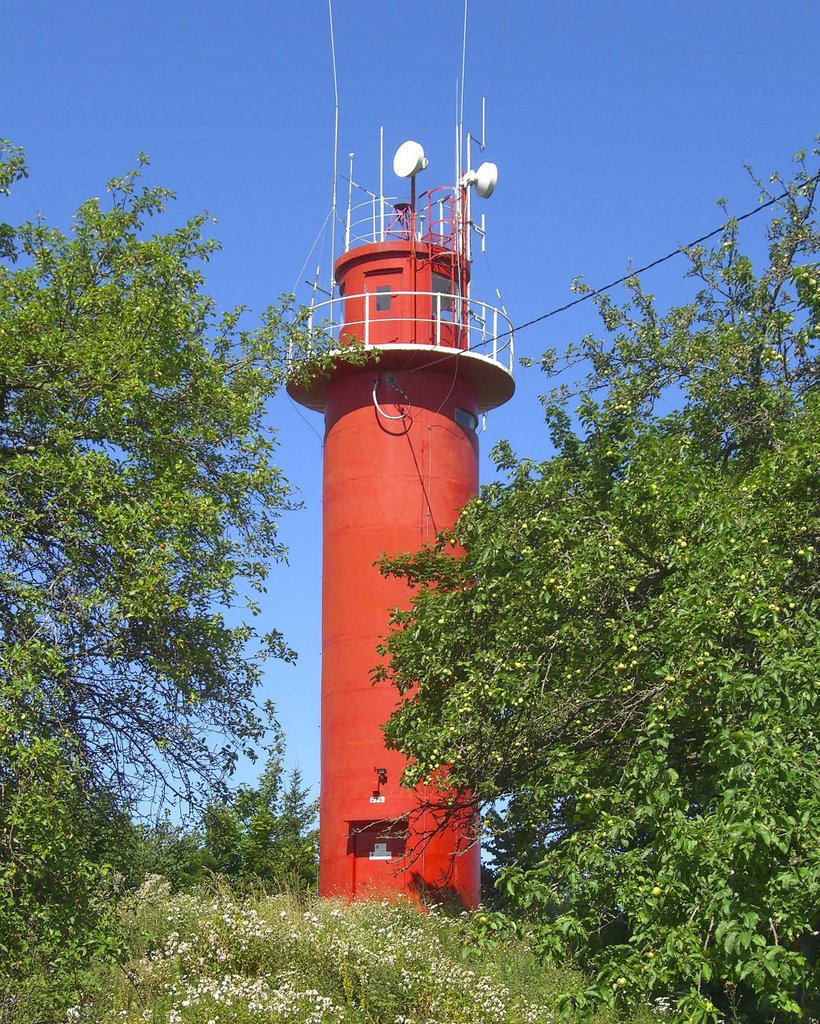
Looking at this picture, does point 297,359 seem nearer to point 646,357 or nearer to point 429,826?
point 646,357

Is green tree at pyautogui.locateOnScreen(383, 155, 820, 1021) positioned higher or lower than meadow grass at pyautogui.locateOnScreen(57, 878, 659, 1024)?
higher

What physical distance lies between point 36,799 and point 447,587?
31.4 ft

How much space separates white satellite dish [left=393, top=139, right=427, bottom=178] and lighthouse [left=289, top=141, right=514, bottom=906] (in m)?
0.02

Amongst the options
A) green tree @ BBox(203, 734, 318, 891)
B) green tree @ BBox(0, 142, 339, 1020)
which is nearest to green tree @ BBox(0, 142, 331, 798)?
green tree @ BBox(0, 142, 339, 1020)

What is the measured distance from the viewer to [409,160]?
2306 centimetres

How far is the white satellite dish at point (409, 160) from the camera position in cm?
2302

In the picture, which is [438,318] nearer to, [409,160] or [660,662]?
[409,160]

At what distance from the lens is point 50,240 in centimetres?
1194

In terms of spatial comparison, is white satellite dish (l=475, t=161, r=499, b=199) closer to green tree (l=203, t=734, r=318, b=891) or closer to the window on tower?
the window on tower

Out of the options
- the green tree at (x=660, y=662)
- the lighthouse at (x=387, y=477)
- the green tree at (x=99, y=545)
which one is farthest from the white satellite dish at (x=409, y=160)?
the green tree at (x=99, y=545)

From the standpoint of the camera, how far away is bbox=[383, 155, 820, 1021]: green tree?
9500 millimetres

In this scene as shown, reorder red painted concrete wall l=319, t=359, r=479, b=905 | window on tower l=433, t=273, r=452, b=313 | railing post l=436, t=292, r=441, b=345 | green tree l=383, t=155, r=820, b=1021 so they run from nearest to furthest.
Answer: green tree l=383, t=155, r=820, b=1021
red painted concrete wall l=319, t=359, r=479, b=905
railing post l=436, t=292, r=441, b=345
window on tower l=433, t=273, r=452, b=313

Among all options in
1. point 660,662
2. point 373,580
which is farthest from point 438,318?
point 660,662

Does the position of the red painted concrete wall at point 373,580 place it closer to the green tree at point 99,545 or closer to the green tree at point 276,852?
the green tree at point 276,852
